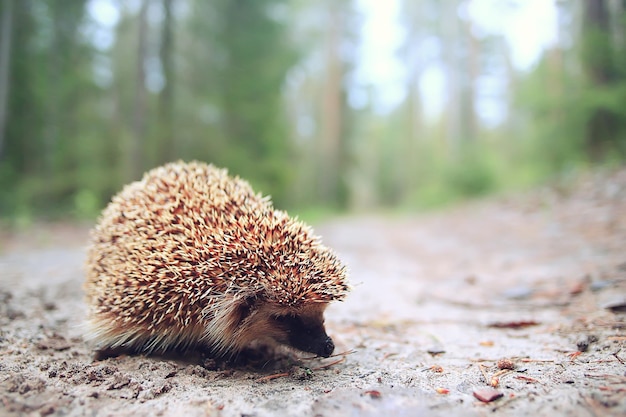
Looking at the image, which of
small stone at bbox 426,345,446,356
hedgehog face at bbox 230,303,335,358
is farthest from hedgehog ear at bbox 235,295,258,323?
small stone at bbox 426,345,446,356

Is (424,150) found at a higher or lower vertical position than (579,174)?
higher

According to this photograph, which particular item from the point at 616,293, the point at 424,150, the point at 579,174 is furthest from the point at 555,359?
the point at 424,150

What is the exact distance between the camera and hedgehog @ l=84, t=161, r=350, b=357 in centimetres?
304

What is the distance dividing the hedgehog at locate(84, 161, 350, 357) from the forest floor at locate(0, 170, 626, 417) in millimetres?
218

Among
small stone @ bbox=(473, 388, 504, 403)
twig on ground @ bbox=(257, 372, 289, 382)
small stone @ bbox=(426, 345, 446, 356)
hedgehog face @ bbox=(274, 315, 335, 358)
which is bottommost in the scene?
small stone @ bbox=(473, 388, 504, 403)

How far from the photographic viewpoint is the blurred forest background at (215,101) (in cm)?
1142

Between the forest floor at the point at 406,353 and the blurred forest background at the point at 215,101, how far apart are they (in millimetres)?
5905

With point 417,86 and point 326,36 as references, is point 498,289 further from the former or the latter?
point 417,86

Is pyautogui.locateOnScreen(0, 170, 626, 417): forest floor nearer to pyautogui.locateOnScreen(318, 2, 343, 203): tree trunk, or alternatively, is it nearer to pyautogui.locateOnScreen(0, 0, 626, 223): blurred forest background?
pyautogui.locateOnScreen(0, 0, 626, 223): blurred forest background

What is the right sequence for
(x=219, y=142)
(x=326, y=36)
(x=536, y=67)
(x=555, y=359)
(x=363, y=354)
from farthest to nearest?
1. (x=326, y=36)
2. (x=219, y=142)
3. (x=536, y=67)
4. (x=363, y=354)
5. (x=555, y=359)

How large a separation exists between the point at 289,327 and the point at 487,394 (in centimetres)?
142

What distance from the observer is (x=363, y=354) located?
3.35 metres

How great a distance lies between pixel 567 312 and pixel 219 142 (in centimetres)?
1488

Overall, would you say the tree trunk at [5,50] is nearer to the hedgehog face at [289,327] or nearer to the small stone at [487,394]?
the hedgehog face at [289,327]
